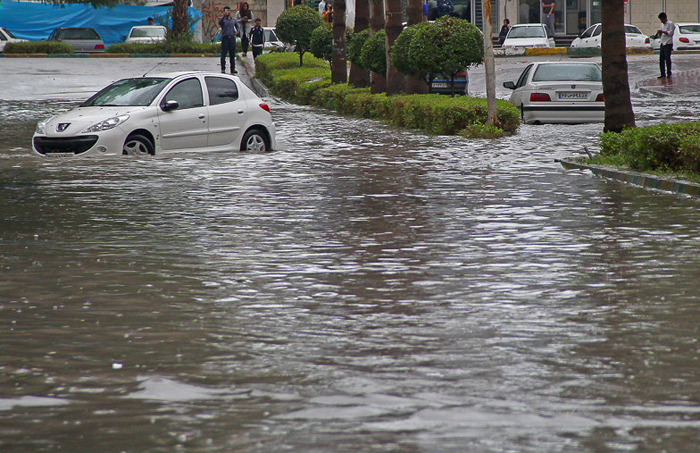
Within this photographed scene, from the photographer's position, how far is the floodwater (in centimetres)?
510

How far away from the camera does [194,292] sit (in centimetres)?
814

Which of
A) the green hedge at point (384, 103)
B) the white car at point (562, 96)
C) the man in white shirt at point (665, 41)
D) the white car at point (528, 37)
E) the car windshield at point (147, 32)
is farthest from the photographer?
the car windshield at point (147, 32)

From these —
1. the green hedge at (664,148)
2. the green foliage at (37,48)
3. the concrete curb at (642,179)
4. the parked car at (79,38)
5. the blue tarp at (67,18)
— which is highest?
the blue tarp at (67,18)

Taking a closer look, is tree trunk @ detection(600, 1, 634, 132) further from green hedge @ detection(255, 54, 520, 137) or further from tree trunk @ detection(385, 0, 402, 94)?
tree trunk @ detection(385, 0, 402, 94)

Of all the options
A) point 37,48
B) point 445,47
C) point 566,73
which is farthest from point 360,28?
point 37,48

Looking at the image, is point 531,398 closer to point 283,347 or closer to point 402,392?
point 402,392

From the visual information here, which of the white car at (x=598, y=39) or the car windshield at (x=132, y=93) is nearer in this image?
the car windshield at (x=132, y=93)

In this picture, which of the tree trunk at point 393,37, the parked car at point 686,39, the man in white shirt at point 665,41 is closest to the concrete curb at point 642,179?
the tree trunk at point 393,37

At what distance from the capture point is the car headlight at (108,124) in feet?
59.2

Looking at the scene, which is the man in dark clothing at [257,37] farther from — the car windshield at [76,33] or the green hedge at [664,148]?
the green hedge at [664,148]

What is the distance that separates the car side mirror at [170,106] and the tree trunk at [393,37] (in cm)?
946

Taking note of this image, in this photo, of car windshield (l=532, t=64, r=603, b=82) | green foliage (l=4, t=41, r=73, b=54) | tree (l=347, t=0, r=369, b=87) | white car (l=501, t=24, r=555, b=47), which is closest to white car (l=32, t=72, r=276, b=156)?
car windshield (l=532, t=64, r=603, b=82)

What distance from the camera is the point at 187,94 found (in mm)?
18812

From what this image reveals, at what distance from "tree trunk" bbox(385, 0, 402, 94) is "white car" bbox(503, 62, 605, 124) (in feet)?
12.6
